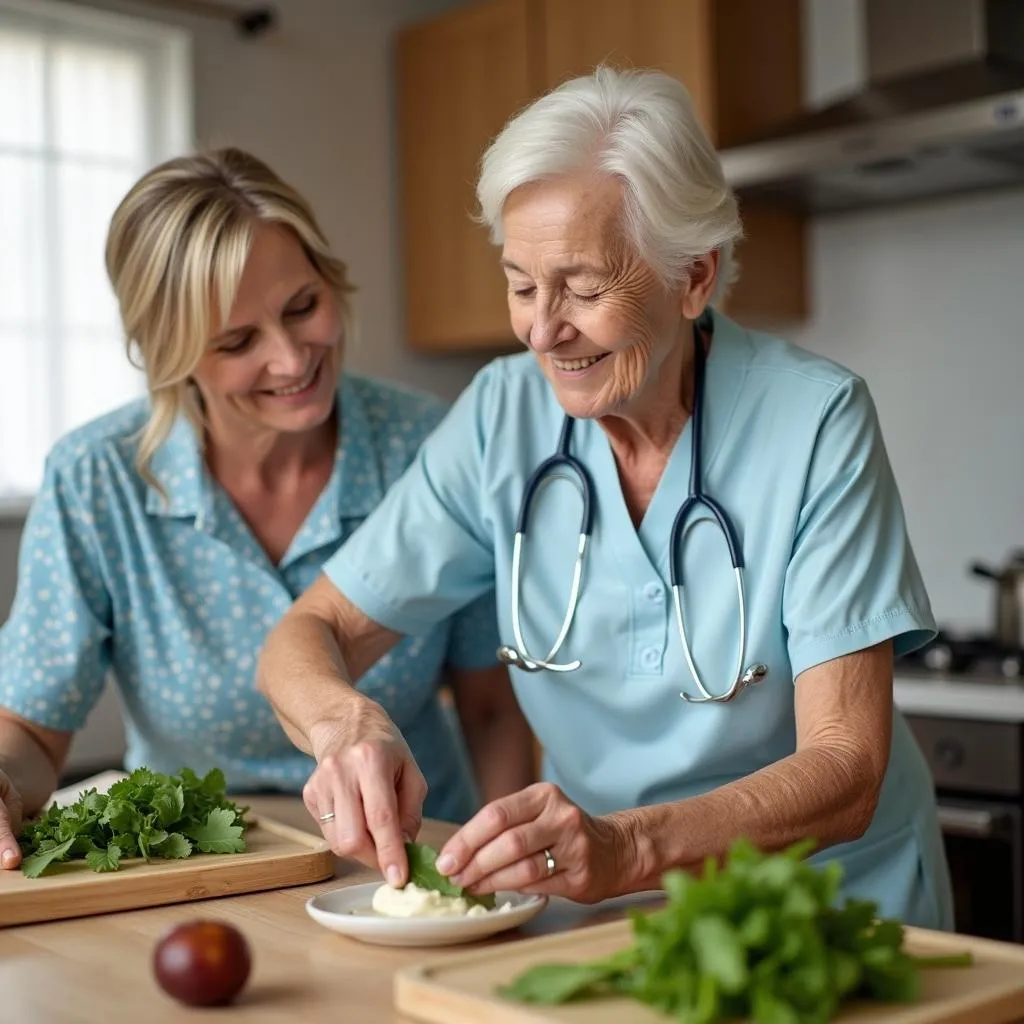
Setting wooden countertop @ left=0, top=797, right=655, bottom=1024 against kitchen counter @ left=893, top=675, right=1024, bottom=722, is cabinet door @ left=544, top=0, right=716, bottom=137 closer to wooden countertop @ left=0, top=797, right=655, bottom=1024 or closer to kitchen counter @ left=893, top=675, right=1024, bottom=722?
kitchen counter @ left=893, top=675, right=1024, bottom=722

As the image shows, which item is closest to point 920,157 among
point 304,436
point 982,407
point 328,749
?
point 982,407

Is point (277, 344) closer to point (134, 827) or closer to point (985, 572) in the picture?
point (134, 827)

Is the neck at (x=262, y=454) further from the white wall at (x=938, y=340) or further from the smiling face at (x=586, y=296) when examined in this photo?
the white wall at (x=938, y=340)

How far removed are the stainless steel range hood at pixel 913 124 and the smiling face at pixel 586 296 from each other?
1.52 meters

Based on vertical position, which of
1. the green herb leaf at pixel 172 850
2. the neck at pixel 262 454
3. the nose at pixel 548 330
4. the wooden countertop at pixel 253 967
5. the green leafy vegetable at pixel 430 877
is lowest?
the wooden countertop at pixel 253 967

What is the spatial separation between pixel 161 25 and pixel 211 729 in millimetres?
2307

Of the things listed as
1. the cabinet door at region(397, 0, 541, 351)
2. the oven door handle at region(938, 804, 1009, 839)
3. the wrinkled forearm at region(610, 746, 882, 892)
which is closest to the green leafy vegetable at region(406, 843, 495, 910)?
the wrinkled forearm at region(610, 746, 882, 892)

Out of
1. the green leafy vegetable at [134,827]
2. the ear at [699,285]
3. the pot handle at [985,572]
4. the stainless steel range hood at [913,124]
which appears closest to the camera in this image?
the green leafy vegetable at [134,827]

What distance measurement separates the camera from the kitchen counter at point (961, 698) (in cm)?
256

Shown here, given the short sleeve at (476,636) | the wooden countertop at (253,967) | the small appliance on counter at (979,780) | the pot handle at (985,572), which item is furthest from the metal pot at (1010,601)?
the wooden countertop at (253,967)

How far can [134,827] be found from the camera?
1341mm

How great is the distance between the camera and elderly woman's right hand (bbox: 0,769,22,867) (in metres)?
1.33

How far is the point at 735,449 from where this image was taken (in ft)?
4.85

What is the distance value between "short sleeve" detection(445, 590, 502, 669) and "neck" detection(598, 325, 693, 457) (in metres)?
0.39
